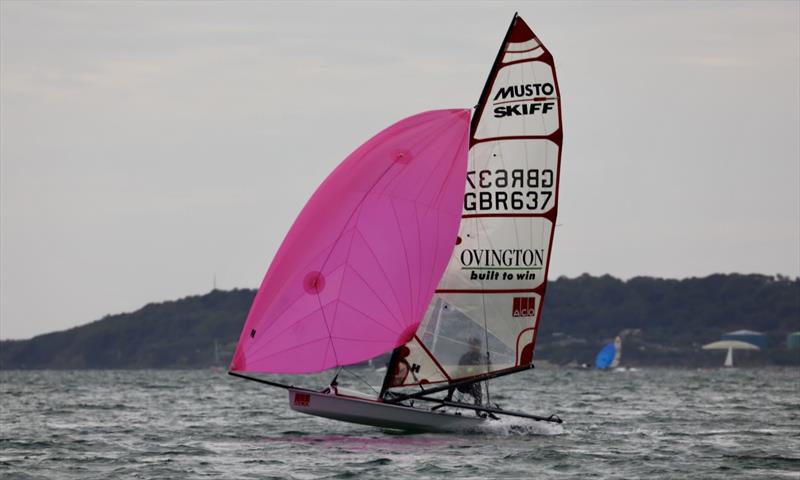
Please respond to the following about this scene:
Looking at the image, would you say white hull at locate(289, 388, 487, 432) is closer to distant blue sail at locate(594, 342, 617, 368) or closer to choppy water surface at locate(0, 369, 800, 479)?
choppy water surface at locate(0, 369, 800, 479)

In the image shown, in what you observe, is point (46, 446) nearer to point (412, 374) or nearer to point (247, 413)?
point (412, 374)

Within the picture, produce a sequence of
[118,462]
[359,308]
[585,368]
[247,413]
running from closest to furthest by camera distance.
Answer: [118,462] → [359,308] → [247,413] → [585,368]

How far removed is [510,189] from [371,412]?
477 centimetres

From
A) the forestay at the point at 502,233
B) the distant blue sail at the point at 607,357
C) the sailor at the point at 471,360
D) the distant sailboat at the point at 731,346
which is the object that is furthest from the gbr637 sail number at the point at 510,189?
the distant sailboat at the point at 731,346

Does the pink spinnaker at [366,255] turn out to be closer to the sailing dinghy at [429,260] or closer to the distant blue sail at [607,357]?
the sailing dinghy at [429,260]

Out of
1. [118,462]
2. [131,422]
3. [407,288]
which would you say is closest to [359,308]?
[407,288]

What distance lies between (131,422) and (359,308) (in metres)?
10.5

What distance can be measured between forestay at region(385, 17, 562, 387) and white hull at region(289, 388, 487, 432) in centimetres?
92

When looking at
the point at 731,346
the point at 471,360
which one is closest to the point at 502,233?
the point at 471,360

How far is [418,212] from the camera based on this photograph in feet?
88.2

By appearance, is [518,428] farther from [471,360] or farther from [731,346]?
[731,346]

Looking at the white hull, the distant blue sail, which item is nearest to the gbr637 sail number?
the white hull

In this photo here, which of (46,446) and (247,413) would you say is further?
Result: (247,413)

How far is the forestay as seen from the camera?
27.3m
